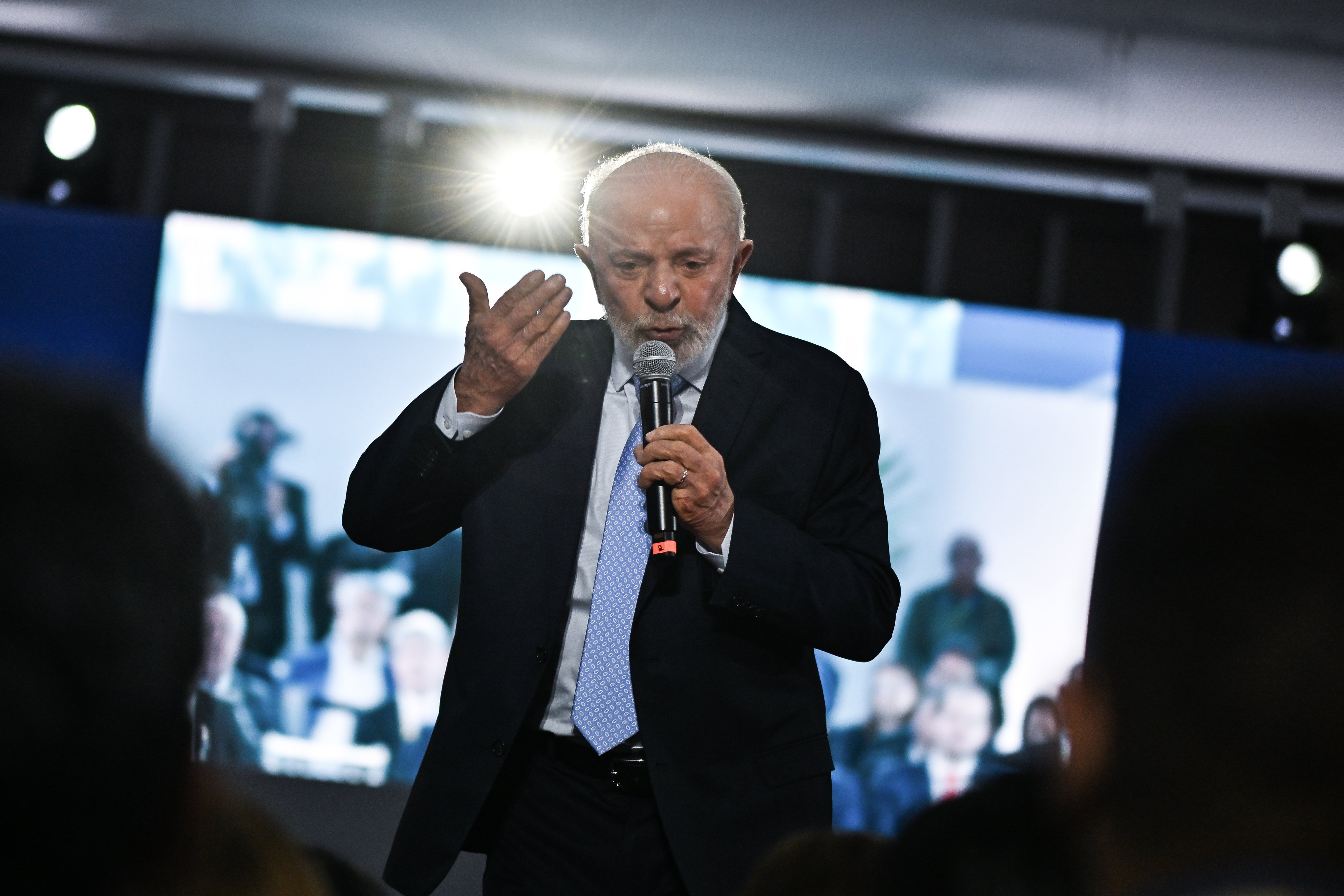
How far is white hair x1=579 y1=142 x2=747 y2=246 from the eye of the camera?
207 cm

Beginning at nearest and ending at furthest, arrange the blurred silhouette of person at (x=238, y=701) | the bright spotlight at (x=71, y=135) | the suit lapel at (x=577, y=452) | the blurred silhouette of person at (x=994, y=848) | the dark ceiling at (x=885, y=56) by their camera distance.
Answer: the blurred silhouette of person at (x=994, y=848) < the suit lapel at (x=577, y=452) < the dark ceiling at (x=885, y=56) < the blurred silhouette of person at (x=238, y=701) < the bright spotlight at (x=71, y=135)

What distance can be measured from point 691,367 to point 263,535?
324 cm

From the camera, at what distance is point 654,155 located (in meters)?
2.08

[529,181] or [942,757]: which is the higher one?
[529,181]

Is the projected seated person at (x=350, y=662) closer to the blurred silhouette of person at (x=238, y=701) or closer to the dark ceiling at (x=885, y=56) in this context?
the blurred silhouette of person at (x=238, y=701)

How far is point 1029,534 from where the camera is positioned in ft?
16.2

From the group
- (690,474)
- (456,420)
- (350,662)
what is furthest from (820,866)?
(350,662)

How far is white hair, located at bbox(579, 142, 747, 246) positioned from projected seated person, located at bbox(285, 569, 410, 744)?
2.87 metres

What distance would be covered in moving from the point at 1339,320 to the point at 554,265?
13.3ft

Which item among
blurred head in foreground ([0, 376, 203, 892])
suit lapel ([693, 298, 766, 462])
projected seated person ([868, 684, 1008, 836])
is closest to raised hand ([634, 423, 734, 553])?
suit lapel ([693, 298, 766, 462])

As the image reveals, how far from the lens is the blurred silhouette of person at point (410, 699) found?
4.65 m

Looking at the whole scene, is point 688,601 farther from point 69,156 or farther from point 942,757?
point 69,156

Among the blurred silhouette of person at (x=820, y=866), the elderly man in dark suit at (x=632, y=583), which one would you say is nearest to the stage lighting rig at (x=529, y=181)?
the elderly man in dark suit at (x=632, y=583)

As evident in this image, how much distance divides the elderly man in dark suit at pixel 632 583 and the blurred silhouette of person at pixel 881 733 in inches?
115
